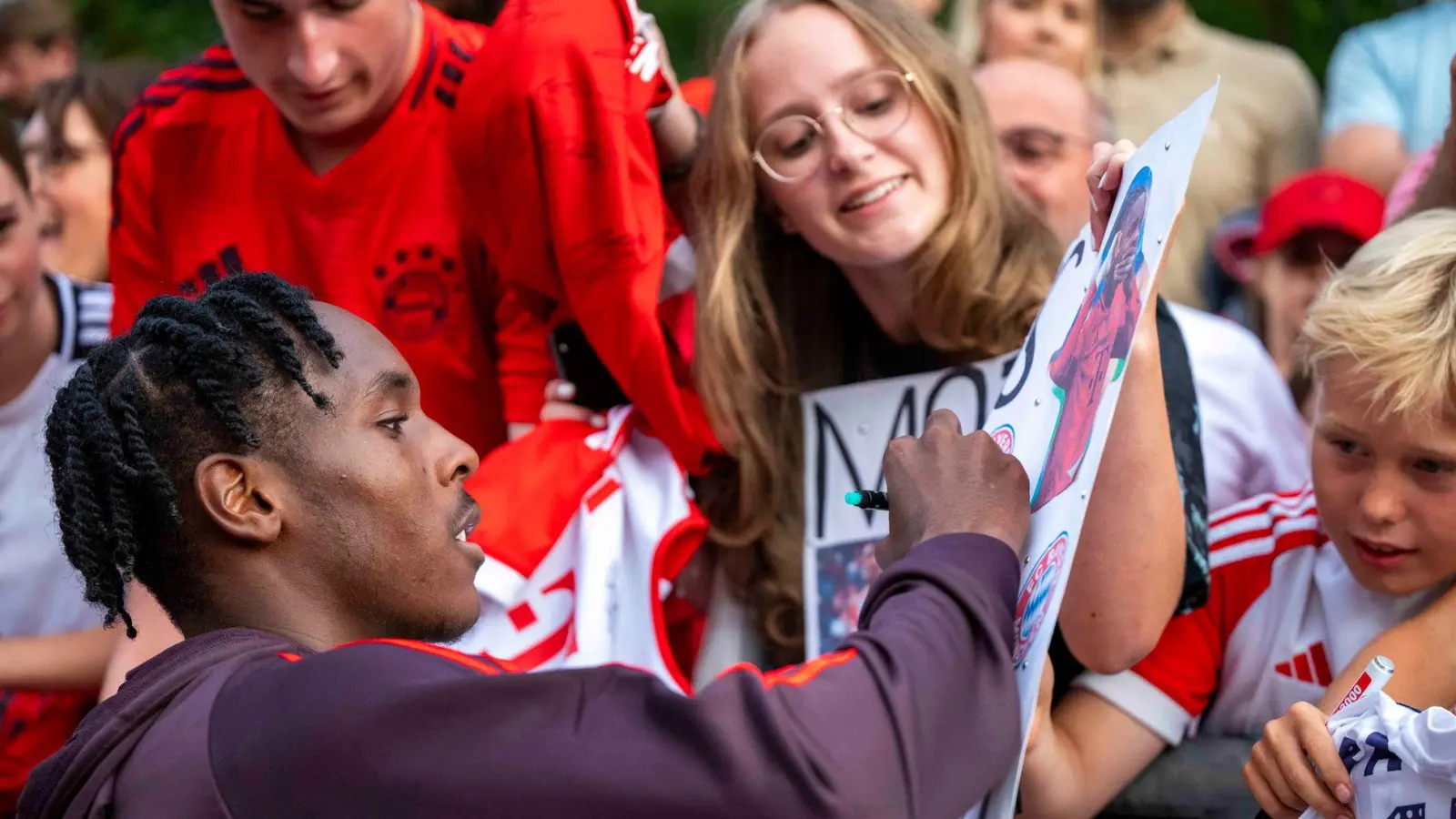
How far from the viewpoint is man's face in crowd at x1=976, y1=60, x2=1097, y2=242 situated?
3.33 m

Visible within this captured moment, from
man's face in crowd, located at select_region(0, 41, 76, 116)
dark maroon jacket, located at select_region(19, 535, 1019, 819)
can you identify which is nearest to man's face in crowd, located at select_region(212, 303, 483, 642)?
dark maroon jacket, located at select_region(19, 535, 1019, 819)

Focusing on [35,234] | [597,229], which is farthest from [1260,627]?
[35,234]

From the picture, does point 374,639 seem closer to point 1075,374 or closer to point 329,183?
point 1075,374

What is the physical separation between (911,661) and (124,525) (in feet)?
2.52

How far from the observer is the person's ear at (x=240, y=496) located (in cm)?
158

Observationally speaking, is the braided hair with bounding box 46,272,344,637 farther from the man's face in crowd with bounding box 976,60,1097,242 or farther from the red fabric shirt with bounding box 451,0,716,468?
the man's face in crowd with bounding box 976,60,1097,242

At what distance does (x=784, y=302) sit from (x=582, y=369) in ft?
1.20

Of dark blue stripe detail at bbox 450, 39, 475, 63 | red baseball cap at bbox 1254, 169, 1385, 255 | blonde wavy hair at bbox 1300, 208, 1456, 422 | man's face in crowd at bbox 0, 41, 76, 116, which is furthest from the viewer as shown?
man's face in crowd at bbox 0, 41, 76, 116

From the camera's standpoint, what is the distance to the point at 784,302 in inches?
108

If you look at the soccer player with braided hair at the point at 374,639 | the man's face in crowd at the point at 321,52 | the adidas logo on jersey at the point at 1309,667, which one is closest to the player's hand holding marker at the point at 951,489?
the soccer player with braided hair at the point at 374,639

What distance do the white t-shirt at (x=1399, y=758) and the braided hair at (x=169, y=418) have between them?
1.08 m

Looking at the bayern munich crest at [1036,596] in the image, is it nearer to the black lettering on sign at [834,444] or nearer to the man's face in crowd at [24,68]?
the black lettering on sign at [834,444]

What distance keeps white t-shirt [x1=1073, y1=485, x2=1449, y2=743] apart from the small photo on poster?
16.3 inches

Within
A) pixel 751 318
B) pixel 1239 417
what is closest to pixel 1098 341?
pixel 751 318
